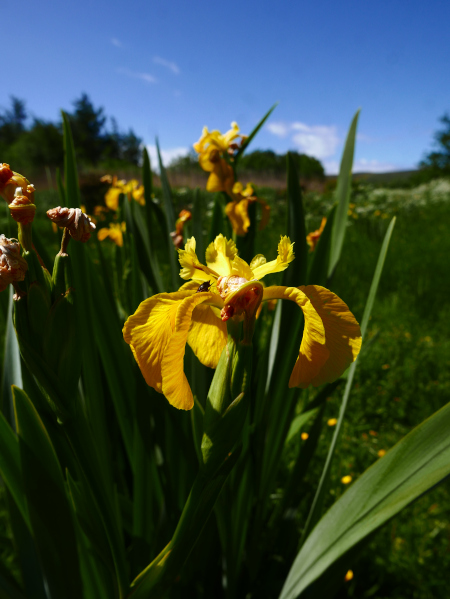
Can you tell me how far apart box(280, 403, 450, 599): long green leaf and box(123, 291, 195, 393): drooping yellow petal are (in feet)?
1.05

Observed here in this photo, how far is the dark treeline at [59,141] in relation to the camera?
25.3 m

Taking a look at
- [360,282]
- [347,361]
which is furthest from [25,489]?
[360,282]

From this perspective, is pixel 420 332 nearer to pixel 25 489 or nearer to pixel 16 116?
pixel 25 489

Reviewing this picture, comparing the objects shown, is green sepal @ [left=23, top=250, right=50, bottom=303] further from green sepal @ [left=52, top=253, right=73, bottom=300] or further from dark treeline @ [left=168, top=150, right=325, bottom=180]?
dark treeline @ [left=168, top=150, right=325, bottom=180]

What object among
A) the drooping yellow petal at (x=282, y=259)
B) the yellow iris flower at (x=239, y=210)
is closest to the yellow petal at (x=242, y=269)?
the drooping yellow petal at (x=282, y=259)

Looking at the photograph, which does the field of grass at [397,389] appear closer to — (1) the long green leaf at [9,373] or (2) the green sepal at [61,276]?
(1) the long green leaf at [9,373]

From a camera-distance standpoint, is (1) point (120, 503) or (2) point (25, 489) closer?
(2) point (25, 489)

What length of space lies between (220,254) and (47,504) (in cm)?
43

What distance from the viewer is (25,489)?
557mm

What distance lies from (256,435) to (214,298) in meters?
0.49

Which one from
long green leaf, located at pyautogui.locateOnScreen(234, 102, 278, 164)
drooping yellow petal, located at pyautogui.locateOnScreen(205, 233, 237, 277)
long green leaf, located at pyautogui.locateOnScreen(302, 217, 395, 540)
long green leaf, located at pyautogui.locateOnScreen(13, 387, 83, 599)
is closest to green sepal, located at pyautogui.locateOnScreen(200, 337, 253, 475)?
drooping yellow petal, located at pyautogui.locateOnScreen(205, 233, 237, 277)

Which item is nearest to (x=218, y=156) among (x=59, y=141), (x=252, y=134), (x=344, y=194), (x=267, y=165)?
(x=252, y=134)

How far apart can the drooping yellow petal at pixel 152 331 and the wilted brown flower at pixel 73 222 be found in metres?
0.12

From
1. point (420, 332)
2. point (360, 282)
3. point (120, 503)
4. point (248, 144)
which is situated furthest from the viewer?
point (360, 282)
